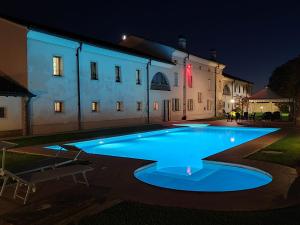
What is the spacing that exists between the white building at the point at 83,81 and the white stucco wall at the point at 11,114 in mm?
48

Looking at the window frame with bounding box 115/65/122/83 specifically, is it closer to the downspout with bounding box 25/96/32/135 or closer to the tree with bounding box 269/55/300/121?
the downspout with bounding box 25/96/32/135

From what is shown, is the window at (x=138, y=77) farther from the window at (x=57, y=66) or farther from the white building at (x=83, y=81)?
the window at (x=57, y=66)

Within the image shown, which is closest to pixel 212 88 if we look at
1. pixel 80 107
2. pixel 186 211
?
pixel 80 107

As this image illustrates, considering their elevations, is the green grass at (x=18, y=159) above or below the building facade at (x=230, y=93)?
below

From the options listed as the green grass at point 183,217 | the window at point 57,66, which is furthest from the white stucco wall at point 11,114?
the green grass at point 183,217

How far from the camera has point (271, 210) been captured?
4.92 meters

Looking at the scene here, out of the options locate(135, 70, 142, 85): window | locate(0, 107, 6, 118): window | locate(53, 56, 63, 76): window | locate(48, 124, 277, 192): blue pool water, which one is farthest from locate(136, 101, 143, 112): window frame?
locate(0, 107, 6, 118): window

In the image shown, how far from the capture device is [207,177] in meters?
8.10

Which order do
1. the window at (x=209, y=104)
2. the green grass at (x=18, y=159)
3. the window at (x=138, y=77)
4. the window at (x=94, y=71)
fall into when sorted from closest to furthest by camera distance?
the green grass at (x=18, y=159) → the window at (x=94, y=71) → the window at (x=138, y=77) → the window at (x=209, y=104)

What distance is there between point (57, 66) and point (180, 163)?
428 inches

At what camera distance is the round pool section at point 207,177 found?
23.6 feet

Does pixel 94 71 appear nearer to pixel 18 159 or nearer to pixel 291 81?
pixel 18 159

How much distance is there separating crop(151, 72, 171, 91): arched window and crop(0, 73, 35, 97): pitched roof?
1254 centimetres

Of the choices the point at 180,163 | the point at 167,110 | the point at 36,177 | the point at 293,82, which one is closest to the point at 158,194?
the point at 36,177
